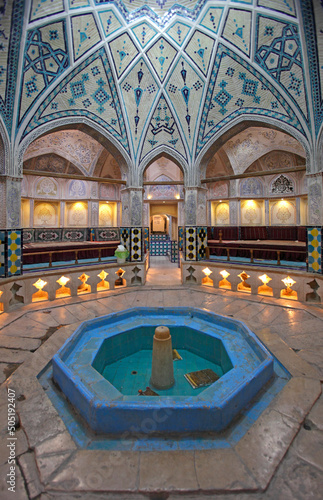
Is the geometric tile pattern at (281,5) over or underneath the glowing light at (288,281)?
over

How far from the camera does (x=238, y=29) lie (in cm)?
636

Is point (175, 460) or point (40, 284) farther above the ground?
point (40, 284)

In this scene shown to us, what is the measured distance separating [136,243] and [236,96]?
556 cm

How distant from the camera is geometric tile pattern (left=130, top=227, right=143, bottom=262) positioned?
8.27 meters

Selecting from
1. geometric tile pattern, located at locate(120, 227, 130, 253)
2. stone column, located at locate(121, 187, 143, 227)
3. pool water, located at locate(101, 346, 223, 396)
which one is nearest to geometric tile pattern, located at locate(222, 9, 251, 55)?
stone column, located at locate(121, 187, 143, 227)

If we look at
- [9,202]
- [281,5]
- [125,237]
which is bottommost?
[125,237]

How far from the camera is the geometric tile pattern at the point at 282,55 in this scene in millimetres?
5782

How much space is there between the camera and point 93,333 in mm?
4230

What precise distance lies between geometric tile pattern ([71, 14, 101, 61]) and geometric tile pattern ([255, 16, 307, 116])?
14.0 ft

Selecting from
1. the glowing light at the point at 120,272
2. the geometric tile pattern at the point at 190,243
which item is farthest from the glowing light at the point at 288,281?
the glowing light at the point at 120,272

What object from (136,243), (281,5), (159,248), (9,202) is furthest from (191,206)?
(159,248)

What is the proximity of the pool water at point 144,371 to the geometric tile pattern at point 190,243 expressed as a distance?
4311 mm

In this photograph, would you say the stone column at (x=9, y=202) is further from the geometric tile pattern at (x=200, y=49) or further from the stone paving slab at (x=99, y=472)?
the geometric tile pattern at (x=200, y=49)

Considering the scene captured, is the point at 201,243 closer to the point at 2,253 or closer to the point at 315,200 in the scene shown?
the point at 315,200
